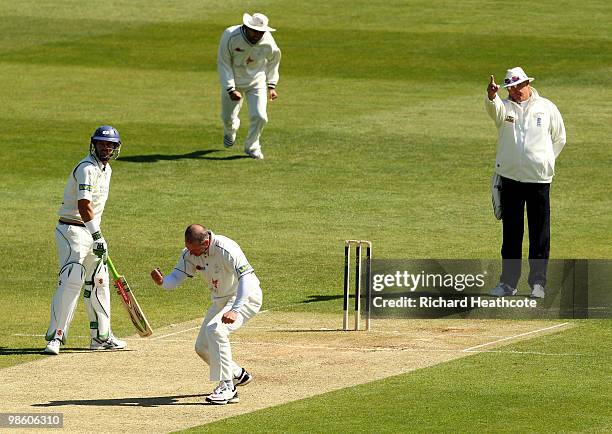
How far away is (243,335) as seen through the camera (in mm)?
14469

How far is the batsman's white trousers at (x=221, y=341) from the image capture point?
11852 mm

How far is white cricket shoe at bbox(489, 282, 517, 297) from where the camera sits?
1555 centimetres

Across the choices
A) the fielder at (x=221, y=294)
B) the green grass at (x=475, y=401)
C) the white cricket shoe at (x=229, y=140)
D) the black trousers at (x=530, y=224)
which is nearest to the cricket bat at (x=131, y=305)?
the fielder at (x=221, y=294)

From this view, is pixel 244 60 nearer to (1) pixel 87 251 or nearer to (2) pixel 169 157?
(2) pixel 169 157

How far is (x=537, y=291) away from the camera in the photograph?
15.5 meters

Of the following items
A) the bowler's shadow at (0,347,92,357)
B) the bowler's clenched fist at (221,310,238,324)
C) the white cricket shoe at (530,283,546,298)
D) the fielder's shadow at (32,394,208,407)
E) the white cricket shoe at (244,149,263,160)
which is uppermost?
the white cricket shoe at (244,149,263,160)

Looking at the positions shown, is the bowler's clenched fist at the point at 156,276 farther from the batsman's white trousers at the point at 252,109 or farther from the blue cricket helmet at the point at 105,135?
the batsman's white trousers at the point at 252,109

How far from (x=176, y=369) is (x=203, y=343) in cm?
101

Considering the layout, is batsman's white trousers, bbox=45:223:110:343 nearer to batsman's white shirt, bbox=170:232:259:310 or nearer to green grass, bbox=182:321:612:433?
batsman's white shirt, bbox=170:232:259:310

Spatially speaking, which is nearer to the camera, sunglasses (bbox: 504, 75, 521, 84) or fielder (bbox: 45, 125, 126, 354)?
fielder (bbox: 45, 125, 126, 354)

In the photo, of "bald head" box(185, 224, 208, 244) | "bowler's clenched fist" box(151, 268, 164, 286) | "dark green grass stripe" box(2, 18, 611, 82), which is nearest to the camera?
"bald head" box(185, 224, 208, 244)

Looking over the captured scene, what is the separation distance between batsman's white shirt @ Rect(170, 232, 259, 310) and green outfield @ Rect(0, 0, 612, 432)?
1188 millimetres

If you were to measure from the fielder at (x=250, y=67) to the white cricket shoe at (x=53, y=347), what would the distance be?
30.1 feet

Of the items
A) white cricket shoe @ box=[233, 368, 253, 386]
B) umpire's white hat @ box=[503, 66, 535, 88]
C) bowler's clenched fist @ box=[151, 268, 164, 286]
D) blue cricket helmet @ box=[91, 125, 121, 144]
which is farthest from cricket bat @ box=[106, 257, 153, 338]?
umpire's white hat @ box=[503, 66, 535, 88]
